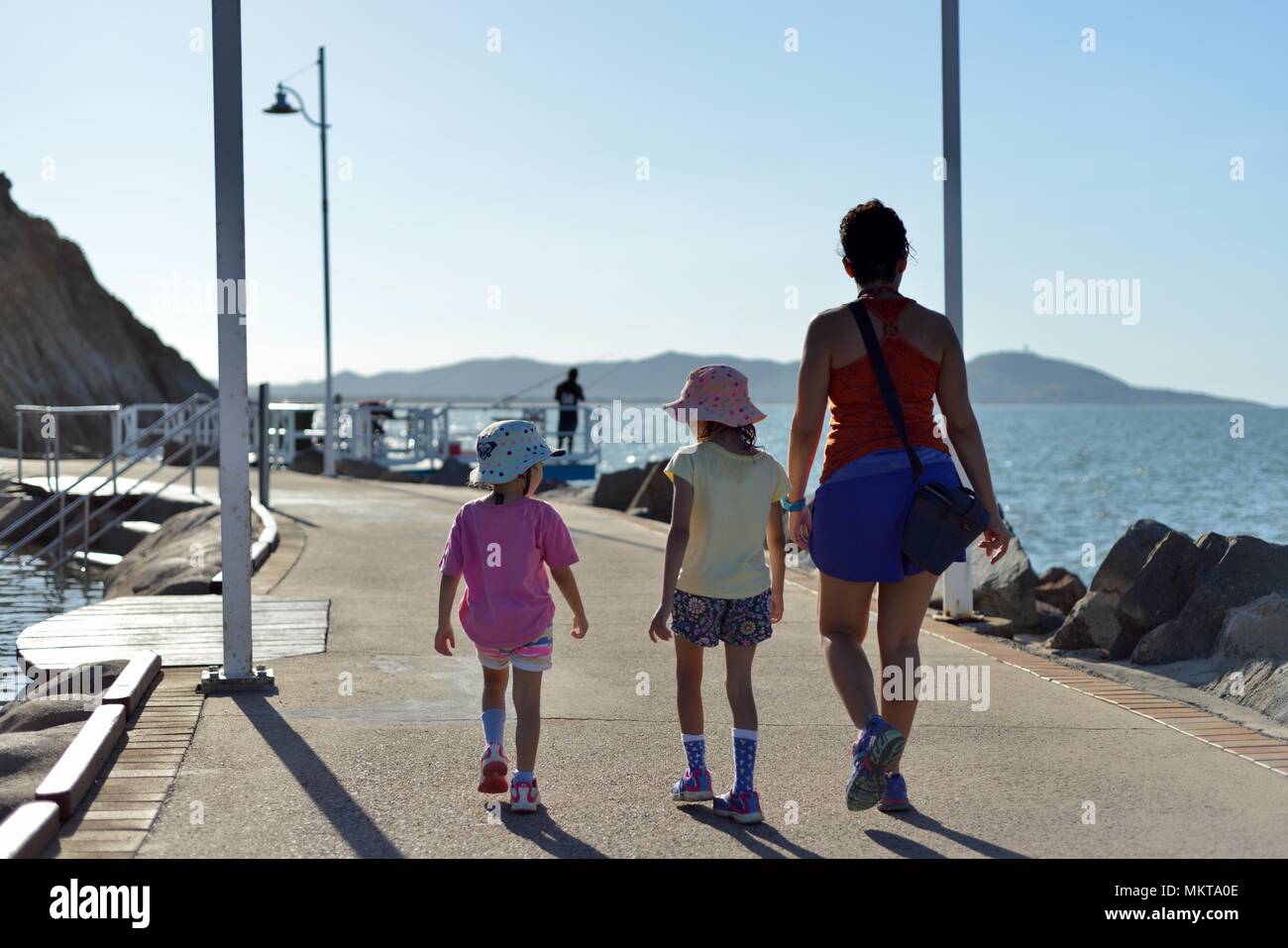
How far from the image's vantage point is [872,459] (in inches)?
187

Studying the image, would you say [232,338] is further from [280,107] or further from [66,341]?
[66,341]

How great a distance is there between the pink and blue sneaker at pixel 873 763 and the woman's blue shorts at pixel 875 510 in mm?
488

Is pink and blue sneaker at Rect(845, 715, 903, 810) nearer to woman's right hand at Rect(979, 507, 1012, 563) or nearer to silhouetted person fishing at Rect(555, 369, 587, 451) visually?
woman's right hand at Rect(979, 507, 1012, 563)

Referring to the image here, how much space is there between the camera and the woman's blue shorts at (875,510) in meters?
4.72

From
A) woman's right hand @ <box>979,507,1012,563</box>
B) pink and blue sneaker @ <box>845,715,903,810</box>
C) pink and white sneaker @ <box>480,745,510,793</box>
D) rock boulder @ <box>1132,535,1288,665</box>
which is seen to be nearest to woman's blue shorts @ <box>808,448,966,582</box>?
woman's right hand @ <box>979,507,1012,563</box>

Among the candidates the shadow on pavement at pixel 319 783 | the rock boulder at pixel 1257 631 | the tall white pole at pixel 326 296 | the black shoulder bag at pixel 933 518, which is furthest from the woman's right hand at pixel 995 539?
the tall white pole at pixel 326 296

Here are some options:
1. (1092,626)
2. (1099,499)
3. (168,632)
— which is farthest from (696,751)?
(1099,499)

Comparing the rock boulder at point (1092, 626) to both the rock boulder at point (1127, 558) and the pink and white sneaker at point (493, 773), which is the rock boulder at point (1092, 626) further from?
the pink and white sneaker at point (493, 773)

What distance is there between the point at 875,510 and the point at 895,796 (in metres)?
0.93
